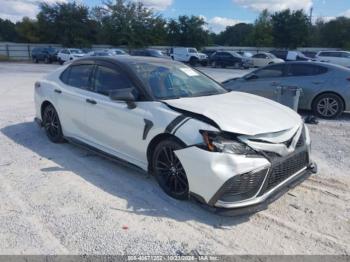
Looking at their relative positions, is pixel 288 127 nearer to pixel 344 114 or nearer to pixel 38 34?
pixel 344 114

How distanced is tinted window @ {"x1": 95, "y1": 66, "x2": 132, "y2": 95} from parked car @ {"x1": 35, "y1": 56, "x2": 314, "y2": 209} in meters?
0.01

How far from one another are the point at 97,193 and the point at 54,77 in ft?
9.07

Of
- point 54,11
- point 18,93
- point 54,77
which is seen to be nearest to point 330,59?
point 18,93

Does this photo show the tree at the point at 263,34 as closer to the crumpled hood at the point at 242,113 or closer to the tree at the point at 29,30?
the tree at the point at 29,30

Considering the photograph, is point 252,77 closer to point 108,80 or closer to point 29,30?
point 108,80

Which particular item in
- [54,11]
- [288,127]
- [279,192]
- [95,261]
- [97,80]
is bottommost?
[95,261]

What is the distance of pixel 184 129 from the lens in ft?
11.5

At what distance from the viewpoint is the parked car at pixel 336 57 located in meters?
26.4

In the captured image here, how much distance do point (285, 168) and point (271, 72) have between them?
586 cm

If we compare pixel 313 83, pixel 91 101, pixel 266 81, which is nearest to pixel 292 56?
pixel 266 81

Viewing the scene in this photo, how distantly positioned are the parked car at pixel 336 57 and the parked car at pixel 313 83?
Result: 2013 centimetres

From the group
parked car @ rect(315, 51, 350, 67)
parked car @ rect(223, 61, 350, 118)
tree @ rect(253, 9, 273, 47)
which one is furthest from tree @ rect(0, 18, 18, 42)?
parked car @ rect(223, 61, 350, 118)

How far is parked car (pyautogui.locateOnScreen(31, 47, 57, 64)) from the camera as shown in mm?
36500

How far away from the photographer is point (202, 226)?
3275 mm
